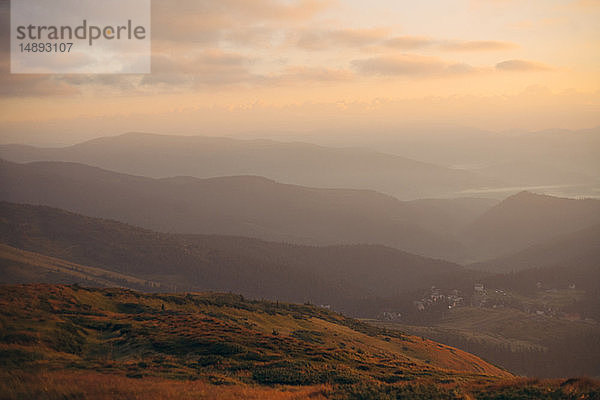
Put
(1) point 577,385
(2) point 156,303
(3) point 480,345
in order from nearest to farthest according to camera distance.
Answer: (1) point 577,385 < (2) point 156,303 < (3) point 480,345

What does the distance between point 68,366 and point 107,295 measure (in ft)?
127

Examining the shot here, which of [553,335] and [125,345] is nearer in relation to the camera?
[125,345]

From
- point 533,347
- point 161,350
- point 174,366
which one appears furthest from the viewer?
point 533,347

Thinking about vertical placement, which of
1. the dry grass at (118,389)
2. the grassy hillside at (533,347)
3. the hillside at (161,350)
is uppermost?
the dry grass at (118,389)

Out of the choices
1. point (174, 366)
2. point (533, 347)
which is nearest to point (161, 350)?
point (174, 366)

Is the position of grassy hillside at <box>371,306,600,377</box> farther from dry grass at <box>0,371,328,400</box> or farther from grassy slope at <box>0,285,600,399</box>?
dry grass at <box>0,371,328,400</box>

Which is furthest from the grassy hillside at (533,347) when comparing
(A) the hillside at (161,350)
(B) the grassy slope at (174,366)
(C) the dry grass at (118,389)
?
(C) the dry grass at (118,389)

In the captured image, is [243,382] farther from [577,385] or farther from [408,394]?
[577,385]

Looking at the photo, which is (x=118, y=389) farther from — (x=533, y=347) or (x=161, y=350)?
(x=533, y=347)

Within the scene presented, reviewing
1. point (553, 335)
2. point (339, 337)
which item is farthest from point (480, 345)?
point (339, 337)

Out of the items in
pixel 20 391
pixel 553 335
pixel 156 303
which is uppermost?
pixel 20 391

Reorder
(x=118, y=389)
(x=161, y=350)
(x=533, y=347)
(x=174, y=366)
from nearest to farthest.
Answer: (x=118, y=389), (x=174, y=366), (x=161, y=350), (x=533, y=347)

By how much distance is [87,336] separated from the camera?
112 ft

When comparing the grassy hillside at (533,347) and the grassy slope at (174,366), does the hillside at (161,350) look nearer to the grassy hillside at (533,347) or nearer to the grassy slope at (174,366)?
the grassy slope at (174,366)
